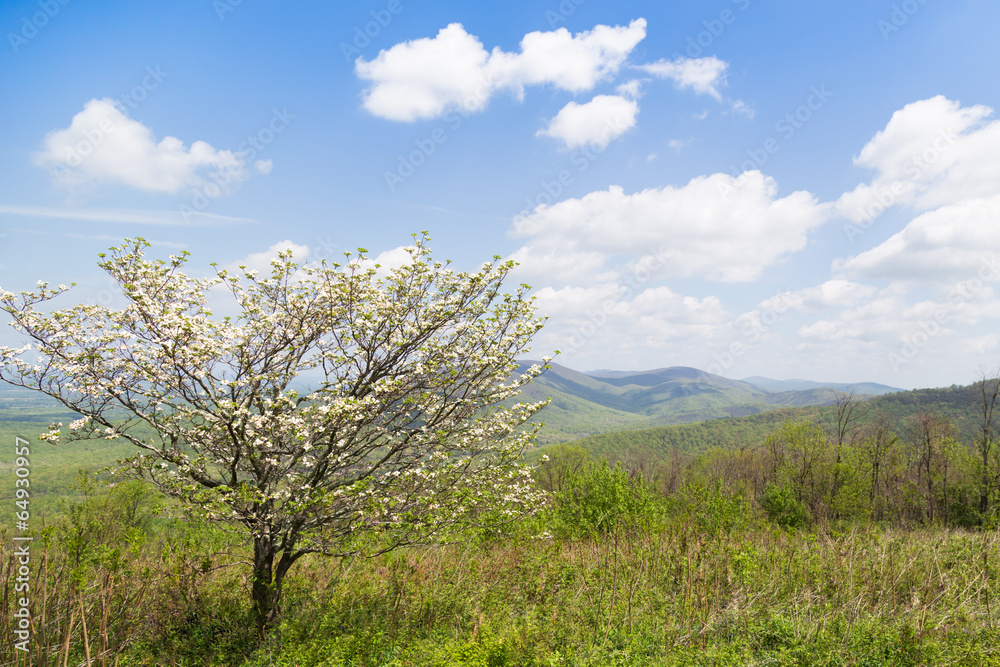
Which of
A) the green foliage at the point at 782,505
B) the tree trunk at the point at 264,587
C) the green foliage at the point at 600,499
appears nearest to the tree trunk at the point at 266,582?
the tree trunk at the point at 264,587

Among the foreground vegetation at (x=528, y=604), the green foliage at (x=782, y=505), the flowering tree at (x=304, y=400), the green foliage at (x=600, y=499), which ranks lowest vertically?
the green foliage at (x=782, y=505)

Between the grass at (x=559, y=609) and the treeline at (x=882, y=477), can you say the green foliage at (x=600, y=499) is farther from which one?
the grass at (x=559, y=609)

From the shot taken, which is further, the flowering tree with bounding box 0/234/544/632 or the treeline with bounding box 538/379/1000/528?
the treeline with bounding box 538/379/1000/528

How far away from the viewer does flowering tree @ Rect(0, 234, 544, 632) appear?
722 centimetres

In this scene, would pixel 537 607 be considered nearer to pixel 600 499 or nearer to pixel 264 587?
pixel 264 587

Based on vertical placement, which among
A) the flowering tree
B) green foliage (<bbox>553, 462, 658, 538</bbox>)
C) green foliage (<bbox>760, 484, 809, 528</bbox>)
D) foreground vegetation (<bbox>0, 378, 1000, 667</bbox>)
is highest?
the flowering tree

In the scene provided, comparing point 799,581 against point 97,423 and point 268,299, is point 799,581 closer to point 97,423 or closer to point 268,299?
point 268,299

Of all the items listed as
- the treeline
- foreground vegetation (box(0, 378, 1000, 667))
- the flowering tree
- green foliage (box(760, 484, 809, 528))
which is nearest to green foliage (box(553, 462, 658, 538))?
the treeline

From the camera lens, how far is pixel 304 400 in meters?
7.93

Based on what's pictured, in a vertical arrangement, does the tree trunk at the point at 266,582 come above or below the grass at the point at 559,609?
above

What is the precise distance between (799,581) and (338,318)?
436 inches

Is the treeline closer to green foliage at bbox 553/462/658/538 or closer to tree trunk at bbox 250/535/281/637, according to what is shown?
green foliage at bbox 553/462/658/538

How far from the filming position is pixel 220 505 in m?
7.21

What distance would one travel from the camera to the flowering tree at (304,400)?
7223mm
